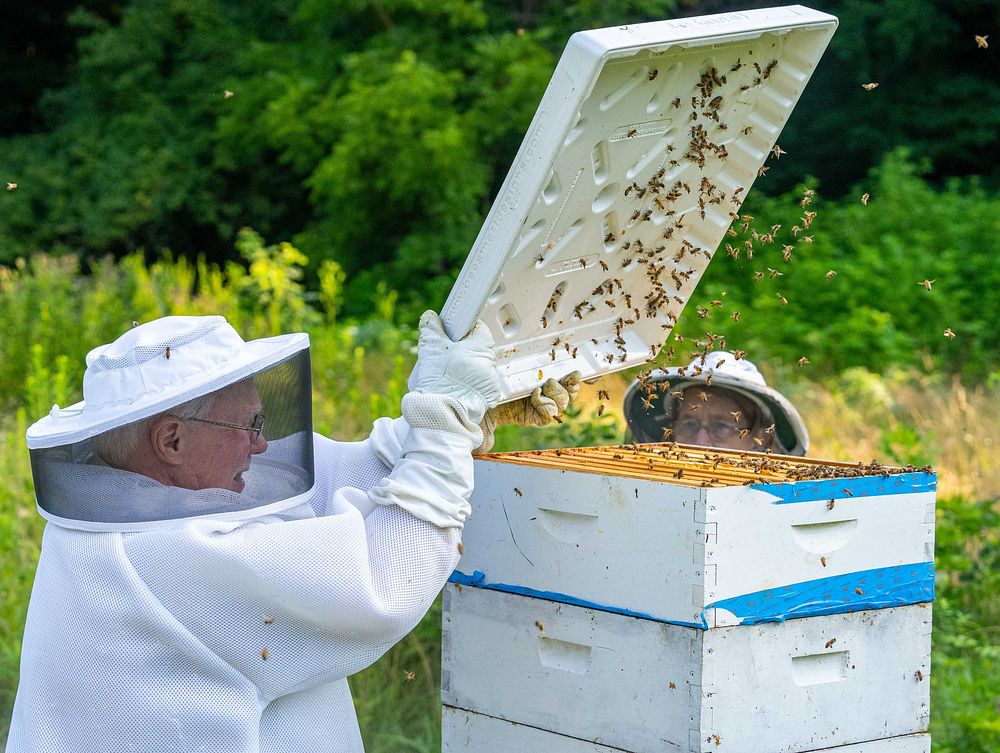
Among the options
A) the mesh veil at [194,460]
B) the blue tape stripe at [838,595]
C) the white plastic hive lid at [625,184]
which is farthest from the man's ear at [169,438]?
the blue tape stripe at [838,595]

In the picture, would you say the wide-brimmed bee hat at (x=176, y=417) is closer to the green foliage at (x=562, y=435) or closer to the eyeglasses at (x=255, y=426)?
the eyeglasses at (x=255, y=426)

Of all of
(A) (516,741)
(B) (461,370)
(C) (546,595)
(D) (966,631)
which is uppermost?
(B) (461,370)

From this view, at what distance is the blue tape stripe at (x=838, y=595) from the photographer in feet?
7.14

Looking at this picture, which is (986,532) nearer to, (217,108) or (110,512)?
(110,512)

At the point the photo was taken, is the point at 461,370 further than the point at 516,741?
No

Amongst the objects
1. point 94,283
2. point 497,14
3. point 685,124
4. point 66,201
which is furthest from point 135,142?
point 685,124

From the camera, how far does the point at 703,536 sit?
212cm

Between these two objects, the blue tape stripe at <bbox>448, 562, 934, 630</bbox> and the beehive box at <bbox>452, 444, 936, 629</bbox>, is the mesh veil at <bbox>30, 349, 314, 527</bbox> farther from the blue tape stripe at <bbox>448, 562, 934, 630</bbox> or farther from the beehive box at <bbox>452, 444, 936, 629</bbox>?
the blue tape stripe at <bbox>448, 562, 934, 630</bbox>

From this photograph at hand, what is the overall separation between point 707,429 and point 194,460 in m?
2.00

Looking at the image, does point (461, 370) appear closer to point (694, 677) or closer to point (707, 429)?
point (694, 677)

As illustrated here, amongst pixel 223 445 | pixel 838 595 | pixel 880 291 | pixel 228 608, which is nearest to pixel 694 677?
pixel 838 595

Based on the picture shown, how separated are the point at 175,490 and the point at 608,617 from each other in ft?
2.91

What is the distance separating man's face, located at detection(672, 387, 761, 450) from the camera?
147 inches

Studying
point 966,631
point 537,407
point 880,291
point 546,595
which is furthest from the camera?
point 880,291
